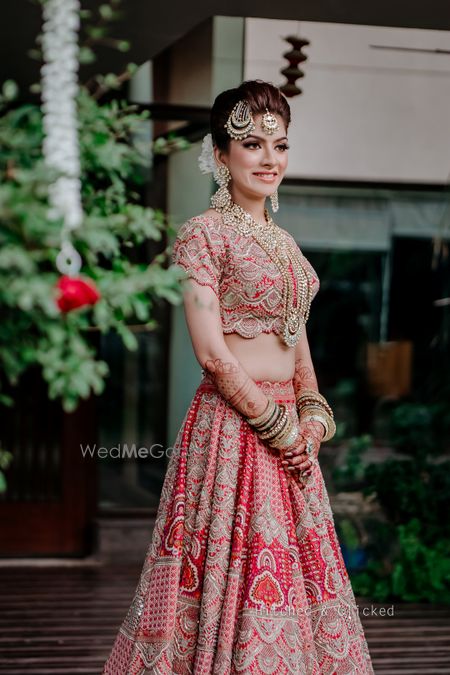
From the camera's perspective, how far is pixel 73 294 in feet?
4.50

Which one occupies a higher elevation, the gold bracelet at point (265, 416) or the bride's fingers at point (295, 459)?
the gold bracelet at point (265, 416)

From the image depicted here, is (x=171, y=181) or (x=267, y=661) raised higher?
(x=171, y=181)

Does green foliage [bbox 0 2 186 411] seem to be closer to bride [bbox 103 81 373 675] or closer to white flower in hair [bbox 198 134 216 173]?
bride [bbox 103 81 373 675]

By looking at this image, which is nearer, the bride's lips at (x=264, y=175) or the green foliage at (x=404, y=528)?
the bride's lips at (x=264, y=175)

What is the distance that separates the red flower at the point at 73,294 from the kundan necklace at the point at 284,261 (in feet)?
3.90

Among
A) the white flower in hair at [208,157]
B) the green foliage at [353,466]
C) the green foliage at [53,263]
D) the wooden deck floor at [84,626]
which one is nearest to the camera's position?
the green foliage at [53,263]

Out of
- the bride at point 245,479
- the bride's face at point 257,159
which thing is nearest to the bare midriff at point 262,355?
the bride at point 245,479

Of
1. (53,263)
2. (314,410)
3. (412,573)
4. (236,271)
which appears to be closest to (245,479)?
(314,410)

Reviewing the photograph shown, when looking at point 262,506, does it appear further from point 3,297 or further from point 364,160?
point 364,160

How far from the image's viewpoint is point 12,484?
494cm

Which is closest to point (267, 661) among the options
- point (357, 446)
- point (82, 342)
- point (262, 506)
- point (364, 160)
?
point (262, 506)

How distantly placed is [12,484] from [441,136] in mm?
2570

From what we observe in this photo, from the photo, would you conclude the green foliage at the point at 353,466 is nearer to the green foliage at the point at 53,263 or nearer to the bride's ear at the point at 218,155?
the bride's ear at the point at 218,155

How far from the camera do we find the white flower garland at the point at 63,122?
4.86 feet
